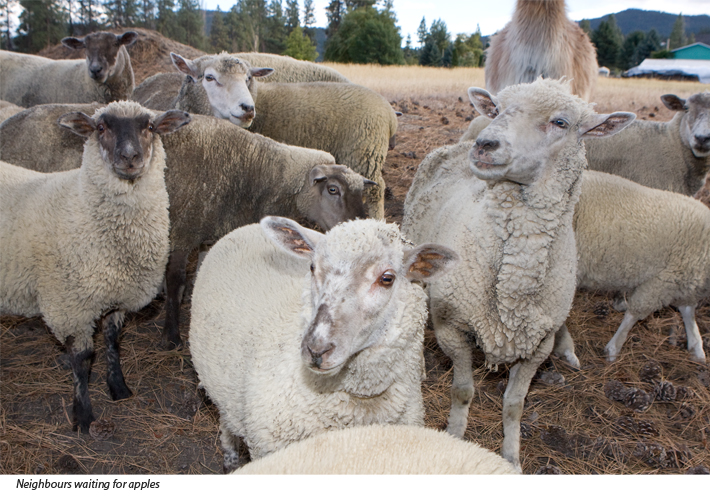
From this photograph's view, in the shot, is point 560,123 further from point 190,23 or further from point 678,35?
point 190,23

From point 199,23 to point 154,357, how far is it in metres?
3.96

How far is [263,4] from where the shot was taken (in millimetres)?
4566

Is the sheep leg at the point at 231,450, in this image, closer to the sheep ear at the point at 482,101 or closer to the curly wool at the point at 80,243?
the curly wool at the point at 80,243

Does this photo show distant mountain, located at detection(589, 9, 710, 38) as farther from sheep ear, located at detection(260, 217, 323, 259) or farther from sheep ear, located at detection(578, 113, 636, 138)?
sheep ear, located at detection(260, 217, 323, 259)

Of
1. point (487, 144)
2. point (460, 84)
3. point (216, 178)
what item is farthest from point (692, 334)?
point (460, 84)

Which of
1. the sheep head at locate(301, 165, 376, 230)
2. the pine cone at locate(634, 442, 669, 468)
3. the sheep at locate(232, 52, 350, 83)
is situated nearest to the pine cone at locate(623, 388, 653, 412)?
the pine cone at locate(634, 442, 669, 468)

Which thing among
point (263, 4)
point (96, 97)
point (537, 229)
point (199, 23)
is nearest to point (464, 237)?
point (537, 229)

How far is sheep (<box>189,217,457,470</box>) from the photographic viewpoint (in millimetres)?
1683

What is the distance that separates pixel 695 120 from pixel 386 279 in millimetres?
4492

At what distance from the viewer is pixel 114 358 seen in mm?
3059

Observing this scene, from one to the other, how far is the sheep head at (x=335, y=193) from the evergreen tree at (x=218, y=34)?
6.28ft

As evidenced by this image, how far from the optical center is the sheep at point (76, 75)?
595 cm

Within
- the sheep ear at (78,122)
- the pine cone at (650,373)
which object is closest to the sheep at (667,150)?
the pine cone at (650,373)

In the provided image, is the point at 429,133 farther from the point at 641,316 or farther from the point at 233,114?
the point at 641,316
